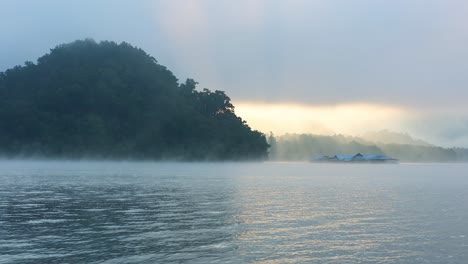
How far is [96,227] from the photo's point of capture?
2978 centimetres

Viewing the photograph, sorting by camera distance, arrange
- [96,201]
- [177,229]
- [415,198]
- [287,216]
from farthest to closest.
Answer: [415,198], [96,201], [287,216], [177,229]

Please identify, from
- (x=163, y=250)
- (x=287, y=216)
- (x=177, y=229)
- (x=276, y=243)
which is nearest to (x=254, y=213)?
(x=287, y=216)

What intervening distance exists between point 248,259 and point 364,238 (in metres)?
8.32

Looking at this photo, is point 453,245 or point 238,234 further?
point 238,234

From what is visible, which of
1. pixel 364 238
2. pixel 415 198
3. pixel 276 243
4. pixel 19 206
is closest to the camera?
pixel 276 243

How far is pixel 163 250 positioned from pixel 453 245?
47.7 ft

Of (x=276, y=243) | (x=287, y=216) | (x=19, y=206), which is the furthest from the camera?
(x=19, y=206)

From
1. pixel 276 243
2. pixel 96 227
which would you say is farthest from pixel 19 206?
pixel 276 243

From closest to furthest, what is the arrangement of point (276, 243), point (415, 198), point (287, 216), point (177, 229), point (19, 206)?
point (276, 243), point (177, 229), point (287, 216), point (19, 206), point (415, 198)

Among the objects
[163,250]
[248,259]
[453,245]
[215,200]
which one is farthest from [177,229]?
[215,200]

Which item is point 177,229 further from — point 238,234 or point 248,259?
point 248,259

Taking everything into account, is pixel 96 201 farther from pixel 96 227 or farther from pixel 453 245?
pixel 453 245

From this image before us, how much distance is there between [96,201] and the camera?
44219 millimetres

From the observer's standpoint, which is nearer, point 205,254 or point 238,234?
point 205,254
